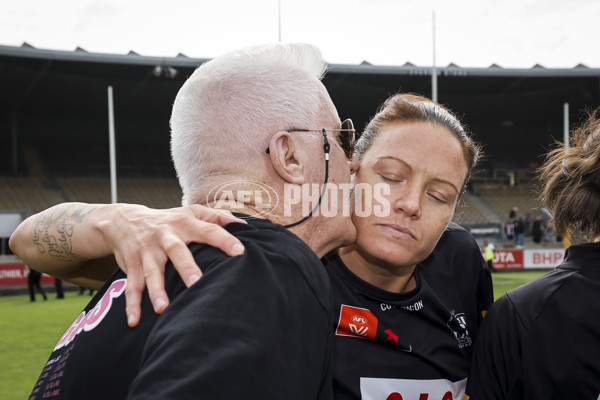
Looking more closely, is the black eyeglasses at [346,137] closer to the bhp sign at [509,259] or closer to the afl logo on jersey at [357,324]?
the afl logo on jersey at [357,324]

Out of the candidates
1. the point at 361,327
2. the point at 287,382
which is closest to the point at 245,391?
the point at 287,382

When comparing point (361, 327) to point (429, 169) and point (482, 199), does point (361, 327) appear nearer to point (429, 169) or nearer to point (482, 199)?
point (429, 169)

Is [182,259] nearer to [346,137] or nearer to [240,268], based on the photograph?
[240,268]

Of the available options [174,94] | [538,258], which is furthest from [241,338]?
[174,94]

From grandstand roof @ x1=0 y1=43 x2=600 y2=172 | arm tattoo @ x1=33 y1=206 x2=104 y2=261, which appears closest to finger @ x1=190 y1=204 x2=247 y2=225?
arm tattoo @ x1=33 y1=206 x2=104 y2=261

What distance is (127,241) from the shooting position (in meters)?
1.34

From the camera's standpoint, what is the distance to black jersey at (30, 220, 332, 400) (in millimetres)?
882

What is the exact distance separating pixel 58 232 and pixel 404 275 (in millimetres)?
1393

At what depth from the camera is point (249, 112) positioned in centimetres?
149

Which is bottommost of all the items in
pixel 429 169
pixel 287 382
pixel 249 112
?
pixel 287 382

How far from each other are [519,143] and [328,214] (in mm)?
36360

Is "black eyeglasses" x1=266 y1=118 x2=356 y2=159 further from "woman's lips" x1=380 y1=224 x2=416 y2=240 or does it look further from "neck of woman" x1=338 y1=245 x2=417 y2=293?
"neck of woman" x1=338 y1=245 x2=417 y2=293

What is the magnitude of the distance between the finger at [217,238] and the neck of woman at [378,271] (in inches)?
41.6

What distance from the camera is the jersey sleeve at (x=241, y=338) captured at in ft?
2.86
